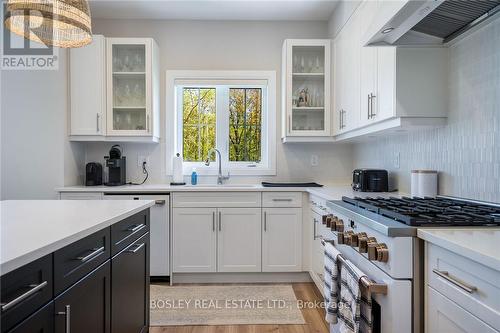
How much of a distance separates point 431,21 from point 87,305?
198 cm

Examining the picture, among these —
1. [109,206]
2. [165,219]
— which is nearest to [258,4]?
[165,219]

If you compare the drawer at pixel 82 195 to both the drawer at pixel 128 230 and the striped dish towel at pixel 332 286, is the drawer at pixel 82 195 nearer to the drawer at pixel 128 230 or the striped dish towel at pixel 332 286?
the drawer at pixel 128 230

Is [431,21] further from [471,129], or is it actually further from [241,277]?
[241,277]

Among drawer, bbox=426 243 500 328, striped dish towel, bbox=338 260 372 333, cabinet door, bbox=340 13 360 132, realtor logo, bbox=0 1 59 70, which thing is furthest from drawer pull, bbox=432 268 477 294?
realtor logo, bbox=0 1 59 70

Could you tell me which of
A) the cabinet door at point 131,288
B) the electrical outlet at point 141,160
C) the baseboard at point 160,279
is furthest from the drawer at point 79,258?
the electrical outlet at point 141,160

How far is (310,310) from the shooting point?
8.29ft

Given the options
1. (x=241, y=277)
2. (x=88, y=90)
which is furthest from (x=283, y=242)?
(x=88, y=90)

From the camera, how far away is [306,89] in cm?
338

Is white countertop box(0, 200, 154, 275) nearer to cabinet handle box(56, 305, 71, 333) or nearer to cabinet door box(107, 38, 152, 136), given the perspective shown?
cabinet handle box(56, 305, 71, 333)

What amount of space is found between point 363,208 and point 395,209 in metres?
0.19

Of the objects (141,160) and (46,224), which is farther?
(141,160)

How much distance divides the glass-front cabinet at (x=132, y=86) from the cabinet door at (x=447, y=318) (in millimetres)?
2749

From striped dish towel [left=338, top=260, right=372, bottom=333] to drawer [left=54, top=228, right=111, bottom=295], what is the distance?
1022 mm

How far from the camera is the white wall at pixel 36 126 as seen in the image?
121 inches
